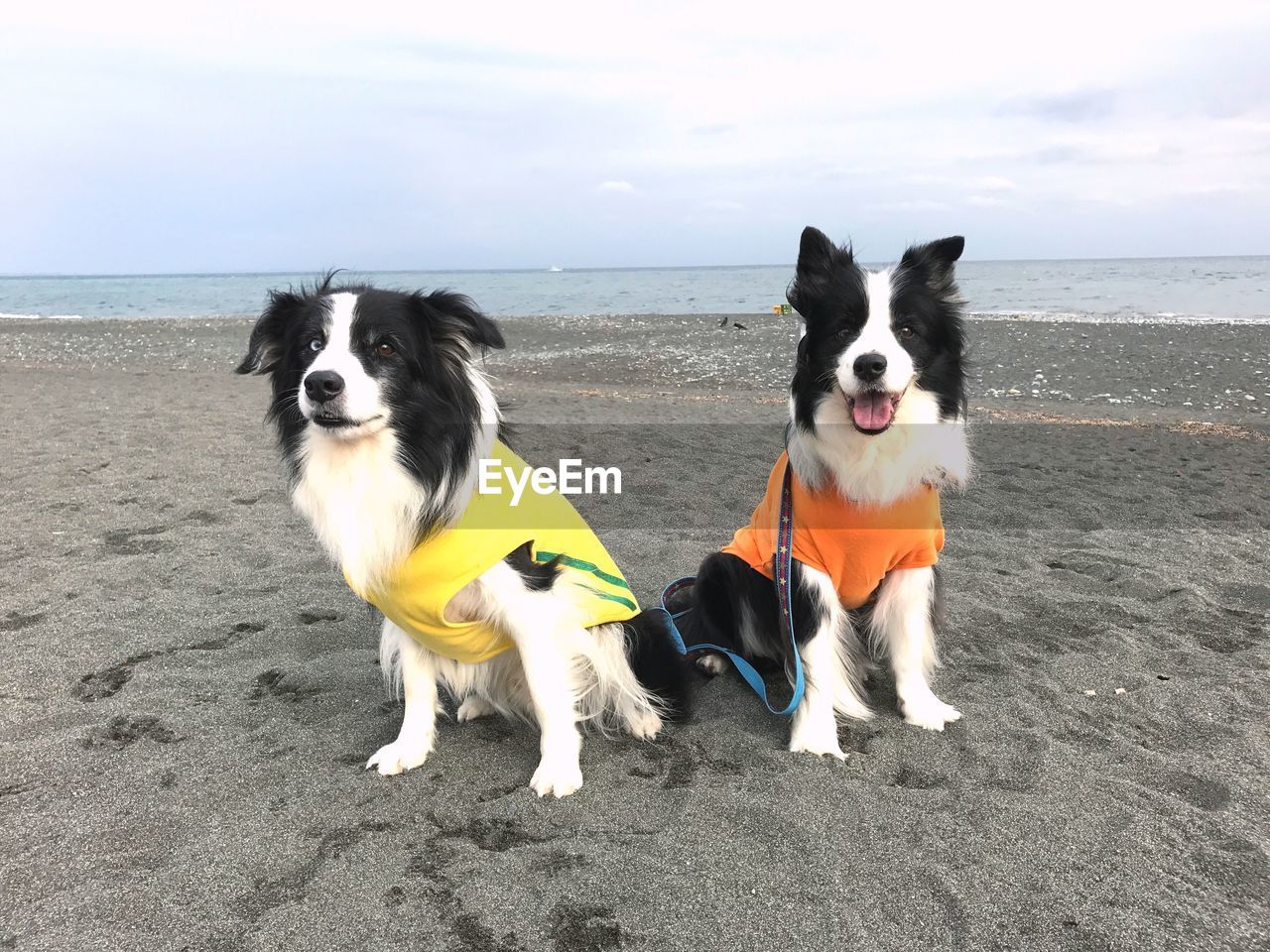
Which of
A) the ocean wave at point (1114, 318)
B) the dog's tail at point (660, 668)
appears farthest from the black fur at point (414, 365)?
the ocean wave at point (1114, 318)

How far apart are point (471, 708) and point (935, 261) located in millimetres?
2406

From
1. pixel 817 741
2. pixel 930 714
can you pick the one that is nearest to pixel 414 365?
pixel 817 741

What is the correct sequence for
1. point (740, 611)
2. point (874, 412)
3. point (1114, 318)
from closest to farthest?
point (874, 412)
point (740, 611)
point (1114, 318)

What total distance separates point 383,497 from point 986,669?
2574mm

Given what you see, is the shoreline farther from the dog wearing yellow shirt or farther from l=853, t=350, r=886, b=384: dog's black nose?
l=853, t=350, r=886, b=384: dog's black nose

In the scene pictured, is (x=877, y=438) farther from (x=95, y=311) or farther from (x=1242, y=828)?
(x=95, y=311)

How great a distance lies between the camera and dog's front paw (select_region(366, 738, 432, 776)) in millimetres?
2742

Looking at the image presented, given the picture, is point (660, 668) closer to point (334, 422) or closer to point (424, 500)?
point (424, 500)

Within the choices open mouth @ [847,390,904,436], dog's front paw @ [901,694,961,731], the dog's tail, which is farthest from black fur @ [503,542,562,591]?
dog's front paw @ [901,694,961,731]

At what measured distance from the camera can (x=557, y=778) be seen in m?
2.64

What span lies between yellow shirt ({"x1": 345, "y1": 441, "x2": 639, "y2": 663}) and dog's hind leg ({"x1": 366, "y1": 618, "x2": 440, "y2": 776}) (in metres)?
0.10

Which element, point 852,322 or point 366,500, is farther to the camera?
point 852,322

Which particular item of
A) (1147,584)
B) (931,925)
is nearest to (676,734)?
(931,925)

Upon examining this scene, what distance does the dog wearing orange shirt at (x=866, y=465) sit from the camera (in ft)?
8.96
